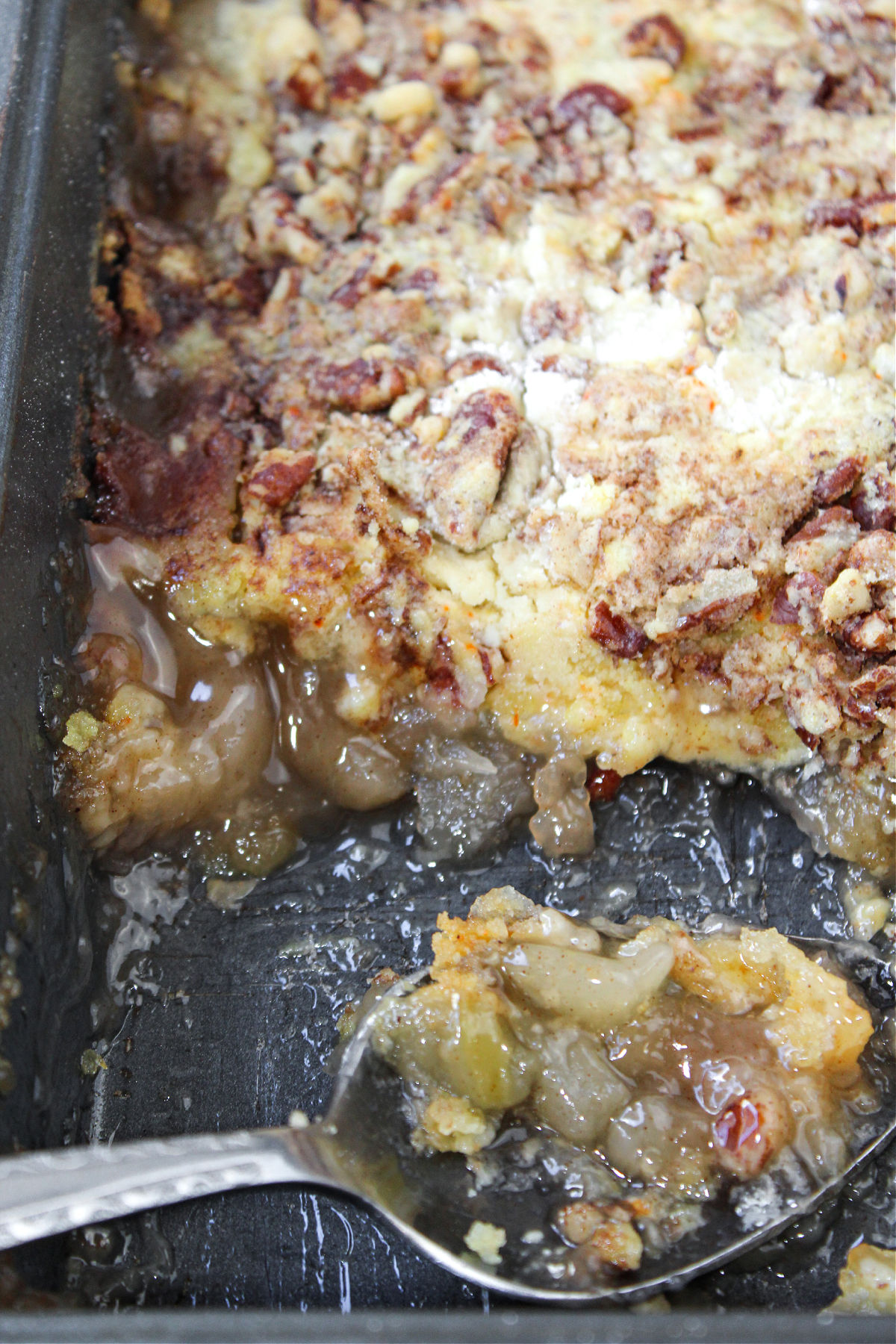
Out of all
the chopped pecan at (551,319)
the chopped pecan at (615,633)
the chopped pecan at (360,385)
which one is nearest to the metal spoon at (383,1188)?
the chopped pecan at (615,633)

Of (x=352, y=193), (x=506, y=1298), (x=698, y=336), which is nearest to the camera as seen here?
(x=506, y=1298)

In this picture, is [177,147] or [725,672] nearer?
[725,672]

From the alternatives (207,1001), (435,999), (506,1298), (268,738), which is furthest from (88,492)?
(506,1298)

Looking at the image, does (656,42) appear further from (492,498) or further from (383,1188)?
(383,1188)

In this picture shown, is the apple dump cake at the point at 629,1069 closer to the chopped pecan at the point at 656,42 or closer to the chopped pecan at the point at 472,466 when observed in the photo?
the chopped pecan at the point at 472,466

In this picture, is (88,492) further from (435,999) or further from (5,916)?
(435,999)

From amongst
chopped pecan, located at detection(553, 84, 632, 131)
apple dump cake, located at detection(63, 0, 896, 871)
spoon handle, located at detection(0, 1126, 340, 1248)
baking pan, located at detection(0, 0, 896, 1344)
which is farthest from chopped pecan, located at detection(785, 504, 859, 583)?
spoon handle, located at detection(0, 1126, 340, 1248)

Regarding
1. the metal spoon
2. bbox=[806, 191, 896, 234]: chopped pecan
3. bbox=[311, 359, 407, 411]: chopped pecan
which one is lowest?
the metal spoon

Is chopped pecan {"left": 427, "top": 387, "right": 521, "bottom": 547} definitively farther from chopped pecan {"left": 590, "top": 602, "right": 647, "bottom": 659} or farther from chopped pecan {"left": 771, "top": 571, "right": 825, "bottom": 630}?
chopped pecan {"left": 771, "top": 571, "right": 825, "bottom": 630}
